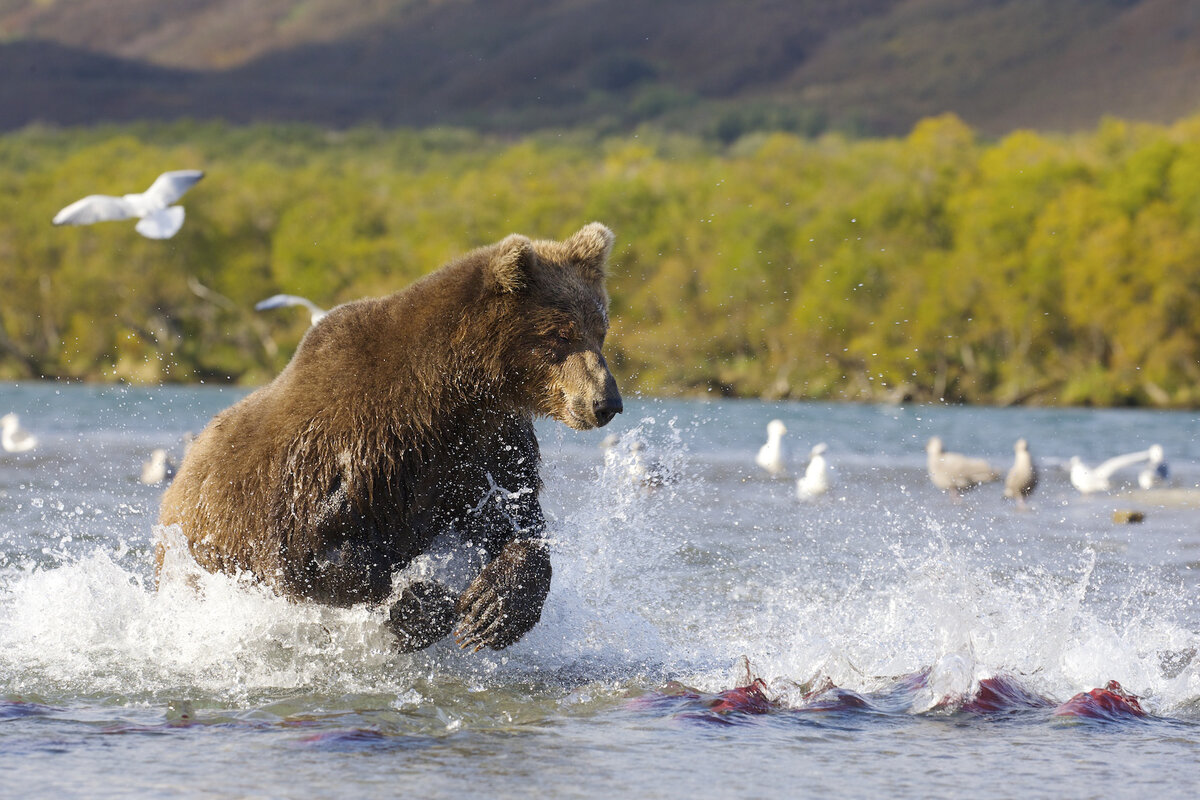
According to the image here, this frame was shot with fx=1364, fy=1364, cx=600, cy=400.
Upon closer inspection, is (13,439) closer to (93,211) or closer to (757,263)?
(93,211)

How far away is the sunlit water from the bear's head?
572 millimetres

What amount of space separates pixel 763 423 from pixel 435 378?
29.2m

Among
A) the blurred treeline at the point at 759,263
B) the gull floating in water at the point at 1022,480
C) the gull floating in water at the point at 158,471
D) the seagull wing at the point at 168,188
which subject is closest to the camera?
the seagull wing at the point at 168,188

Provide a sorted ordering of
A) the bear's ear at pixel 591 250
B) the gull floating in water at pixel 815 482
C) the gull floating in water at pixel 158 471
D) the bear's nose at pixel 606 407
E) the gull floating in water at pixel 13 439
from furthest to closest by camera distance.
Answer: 1. the gull floating in water at pixel 13 439
2. the gull floating in water at pixel 815 482
3. the gull floating in water at pixel 158 471
4. the bear's ear at pixel 591 250
5. the bear's nose at pixel 606 407

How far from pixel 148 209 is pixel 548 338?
25.6ft

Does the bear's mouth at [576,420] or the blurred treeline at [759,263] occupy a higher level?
the blurred treeline at [759,263]

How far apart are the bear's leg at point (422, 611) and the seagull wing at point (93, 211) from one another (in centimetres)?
632

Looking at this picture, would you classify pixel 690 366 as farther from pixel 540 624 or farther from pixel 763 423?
pixel 540 624

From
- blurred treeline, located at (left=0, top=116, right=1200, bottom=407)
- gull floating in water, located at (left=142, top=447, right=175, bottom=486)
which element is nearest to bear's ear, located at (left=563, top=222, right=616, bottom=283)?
gull floating in water, located at (left=142, top=447, right=175, bottom=486)

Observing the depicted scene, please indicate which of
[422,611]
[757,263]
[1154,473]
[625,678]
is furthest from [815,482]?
[757,263]

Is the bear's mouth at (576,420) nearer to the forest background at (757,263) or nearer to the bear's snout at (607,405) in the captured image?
the bear's snout at (607,405)

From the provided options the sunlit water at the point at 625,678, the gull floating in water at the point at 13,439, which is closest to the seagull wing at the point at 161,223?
the sunlit water at the point at 625,678

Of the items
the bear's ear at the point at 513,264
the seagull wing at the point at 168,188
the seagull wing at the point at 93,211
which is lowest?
the bear's ear at the point at 513,264

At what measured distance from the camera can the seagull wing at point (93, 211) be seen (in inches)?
430
